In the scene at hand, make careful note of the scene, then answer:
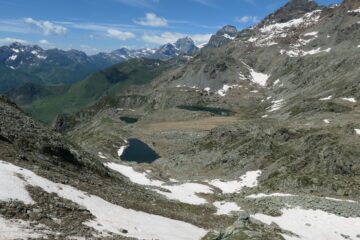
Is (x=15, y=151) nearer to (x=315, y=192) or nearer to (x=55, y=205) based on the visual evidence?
(x=55, y=205)

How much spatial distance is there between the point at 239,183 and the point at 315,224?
40.8 metres

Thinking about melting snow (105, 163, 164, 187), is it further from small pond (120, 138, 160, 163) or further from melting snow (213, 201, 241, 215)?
small pond (120, 138, 160, 163)

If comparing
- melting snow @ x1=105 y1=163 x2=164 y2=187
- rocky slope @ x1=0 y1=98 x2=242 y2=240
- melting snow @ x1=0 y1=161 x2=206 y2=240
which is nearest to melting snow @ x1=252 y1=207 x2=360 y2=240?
rocky slope @ x1=0 y1=98 x2=242 y2=240

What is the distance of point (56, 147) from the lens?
1919 inches

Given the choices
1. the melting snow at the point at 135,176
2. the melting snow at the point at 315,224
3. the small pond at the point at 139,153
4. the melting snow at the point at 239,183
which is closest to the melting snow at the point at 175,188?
the melting snow at the point at 135,176

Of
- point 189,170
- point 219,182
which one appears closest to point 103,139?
point 189,170

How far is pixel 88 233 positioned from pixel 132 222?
20.4ft

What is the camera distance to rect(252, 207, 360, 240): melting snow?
4294 centimetres

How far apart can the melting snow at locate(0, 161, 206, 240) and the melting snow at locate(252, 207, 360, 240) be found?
1277 centimetres

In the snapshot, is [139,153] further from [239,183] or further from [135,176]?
[135,176]

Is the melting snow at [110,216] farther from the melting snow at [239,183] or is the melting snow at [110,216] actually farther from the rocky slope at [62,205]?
the melting snow at [239,183]

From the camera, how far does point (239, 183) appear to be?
86.2 meters

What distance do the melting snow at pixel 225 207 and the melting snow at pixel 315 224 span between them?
4054 millimetres

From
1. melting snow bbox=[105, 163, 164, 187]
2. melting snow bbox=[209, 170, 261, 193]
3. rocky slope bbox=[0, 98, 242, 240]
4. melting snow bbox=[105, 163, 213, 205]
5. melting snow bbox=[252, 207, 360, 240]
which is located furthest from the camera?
melting snow bbox=[209, 170, 261, 193]
